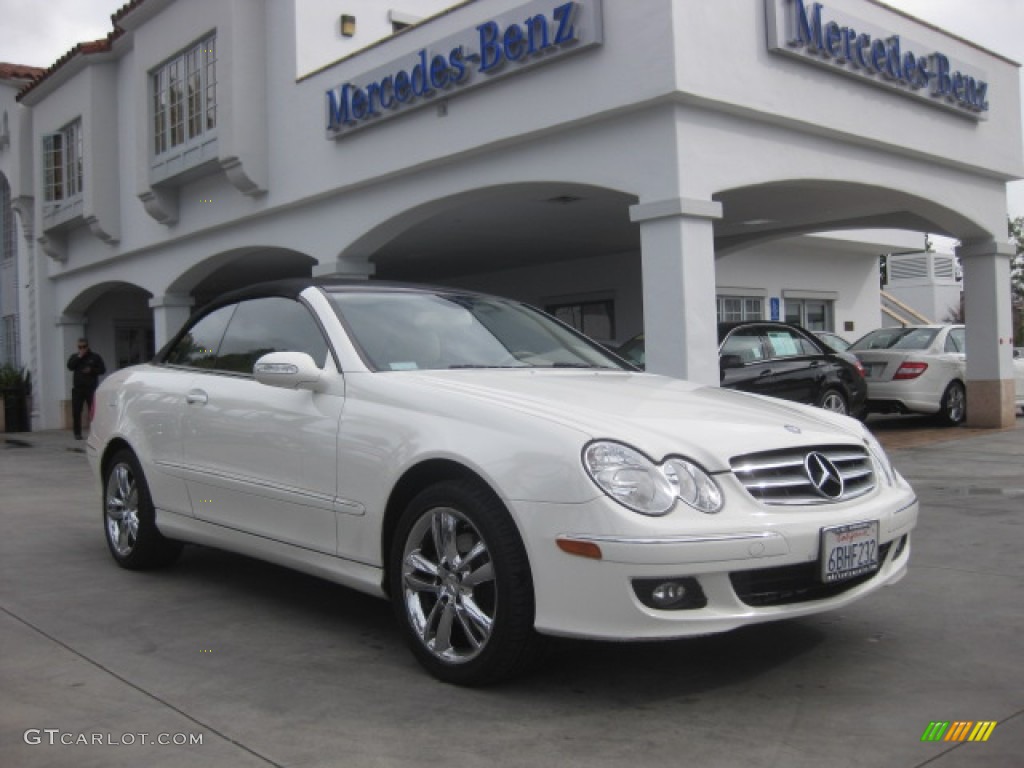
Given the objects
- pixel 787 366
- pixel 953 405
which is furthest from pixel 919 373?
pixel 787 366

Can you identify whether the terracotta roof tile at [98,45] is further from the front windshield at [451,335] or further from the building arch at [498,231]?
the front windshield at [451,335]

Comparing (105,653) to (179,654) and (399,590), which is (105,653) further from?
(399,590)

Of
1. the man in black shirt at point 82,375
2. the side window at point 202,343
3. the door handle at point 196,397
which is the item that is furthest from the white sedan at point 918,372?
the man in black shirt at point 82,375

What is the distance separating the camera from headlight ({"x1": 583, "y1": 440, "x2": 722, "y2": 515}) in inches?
136

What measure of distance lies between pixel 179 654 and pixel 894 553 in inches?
115

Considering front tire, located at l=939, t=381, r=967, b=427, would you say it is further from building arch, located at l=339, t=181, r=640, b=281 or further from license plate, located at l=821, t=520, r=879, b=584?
license plate, located at l=821, t=520, r=879, b=584

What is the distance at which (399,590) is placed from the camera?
4031 millimetres

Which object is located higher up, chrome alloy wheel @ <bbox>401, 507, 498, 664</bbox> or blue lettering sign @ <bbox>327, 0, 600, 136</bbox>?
blue lettering sign @ <bbox>327, 0, 600, 136</bbox>

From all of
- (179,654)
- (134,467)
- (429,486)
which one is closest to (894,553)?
(429,486)

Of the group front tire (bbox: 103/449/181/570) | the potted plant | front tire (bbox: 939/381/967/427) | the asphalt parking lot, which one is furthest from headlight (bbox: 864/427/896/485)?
the potted plant

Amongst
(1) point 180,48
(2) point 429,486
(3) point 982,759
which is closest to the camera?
(3) point 982,759

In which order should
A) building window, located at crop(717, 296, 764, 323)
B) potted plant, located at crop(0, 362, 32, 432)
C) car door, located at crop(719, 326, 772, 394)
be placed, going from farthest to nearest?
potted plant, located at crop(0, 362, 32, 432) < building window, located at crop(717, 296, 764, 323) < car door, located at crop(719, 326, 772, 394)

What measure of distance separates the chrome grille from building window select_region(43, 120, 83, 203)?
17798 millimetres

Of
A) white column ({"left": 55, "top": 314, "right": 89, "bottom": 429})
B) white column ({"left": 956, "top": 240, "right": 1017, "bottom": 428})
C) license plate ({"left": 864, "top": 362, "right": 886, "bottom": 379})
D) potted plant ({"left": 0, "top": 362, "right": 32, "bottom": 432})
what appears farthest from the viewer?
potted plant ({"left": 0, "top": 362, "right": 32, "bottom": 432})
